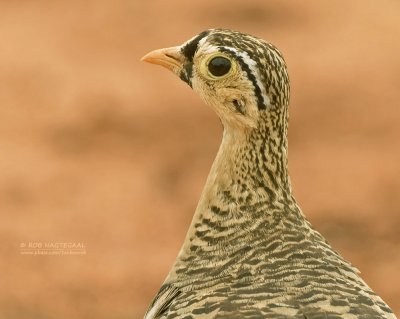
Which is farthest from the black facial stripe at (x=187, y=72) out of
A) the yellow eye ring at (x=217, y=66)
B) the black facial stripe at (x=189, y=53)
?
the yellow eye ring at (x=217, y=66)

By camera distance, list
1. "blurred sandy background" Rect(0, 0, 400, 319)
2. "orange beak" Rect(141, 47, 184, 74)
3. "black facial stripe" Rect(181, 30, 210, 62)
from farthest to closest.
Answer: "blurred sandy background" Rect(0, 0, 400, 319) < "orange beak" Rect(141, 47, 184, 74) < "black facial stripe" Rect(181, 30, 210, 62)

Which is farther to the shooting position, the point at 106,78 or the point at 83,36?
the point at 83,36

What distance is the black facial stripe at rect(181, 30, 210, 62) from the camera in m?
4.81

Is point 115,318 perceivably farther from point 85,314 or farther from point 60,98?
point 60,98

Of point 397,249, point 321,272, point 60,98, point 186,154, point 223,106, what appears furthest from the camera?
point 60,98

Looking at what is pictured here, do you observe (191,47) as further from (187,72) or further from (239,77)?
(239,77)

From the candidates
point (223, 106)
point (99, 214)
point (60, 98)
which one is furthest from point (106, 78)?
point (223, 106)

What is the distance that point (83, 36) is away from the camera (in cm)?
1352

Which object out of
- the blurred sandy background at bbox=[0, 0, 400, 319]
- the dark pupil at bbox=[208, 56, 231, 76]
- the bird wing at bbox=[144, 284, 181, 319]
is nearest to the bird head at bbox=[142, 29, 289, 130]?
the dark pupil at bbox=[208, 56, 231, 76]

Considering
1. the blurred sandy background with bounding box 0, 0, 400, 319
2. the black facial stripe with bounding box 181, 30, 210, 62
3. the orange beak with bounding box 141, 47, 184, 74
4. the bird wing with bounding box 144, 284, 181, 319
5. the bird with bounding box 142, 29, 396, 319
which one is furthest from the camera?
the blurred sandy background with bounding box 0, 0, 400, 319

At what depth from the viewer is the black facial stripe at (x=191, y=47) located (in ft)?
15.8

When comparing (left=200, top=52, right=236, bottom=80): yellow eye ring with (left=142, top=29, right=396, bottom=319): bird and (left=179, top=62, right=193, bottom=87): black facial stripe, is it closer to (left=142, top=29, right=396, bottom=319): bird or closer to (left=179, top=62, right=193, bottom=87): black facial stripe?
(left=142, top=29, right=396, bottom=319): bird

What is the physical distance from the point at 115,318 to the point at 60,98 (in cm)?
389

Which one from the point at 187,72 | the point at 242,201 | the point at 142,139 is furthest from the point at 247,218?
the point at 142,139
